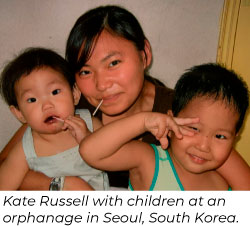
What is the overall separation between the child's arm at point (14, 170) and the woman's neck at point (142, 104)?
376mm

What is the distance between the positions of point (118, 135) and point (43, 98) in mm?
342

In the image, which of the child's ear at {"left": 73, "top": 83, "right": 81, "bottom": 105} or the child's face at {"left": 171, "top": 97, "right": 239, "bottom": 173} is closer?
the child's face at {"left": 171, "top": 97, "right": 239, "bottom": 173}

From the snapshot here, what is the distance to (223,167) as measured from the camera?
2.98 feet

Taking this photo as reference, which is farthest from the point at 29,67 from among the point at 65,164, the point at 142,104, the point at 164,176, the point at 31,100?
the point at 164,176

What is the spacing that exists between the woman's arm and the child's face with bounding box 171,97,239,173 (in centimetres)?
12

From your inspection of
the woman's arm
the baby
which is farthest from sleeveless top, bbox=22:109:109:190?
the woman's arm

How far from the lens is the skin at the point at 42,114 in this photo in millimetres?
890

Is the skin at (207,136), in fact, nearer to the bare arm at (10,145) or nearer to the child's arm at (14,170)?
the child's arm at (14,170)

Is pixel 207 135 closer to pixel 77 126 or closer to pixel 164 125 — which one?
pixel 164 125

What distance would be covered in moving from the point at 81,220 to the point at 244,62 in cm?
116

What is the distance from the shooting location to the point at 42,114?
89cm

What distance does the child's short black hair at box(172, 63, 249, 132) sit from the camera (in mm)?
802

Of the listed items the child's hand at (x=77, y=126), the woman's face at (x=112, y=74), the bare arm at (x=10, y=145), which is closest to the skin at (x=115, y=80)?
the woman's face at (x=112, y=74)

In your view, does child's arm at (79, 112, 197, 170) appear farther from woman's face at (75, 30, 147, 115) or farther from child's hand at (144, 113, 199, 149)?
woman's face at (75, 30, 147, 115)
